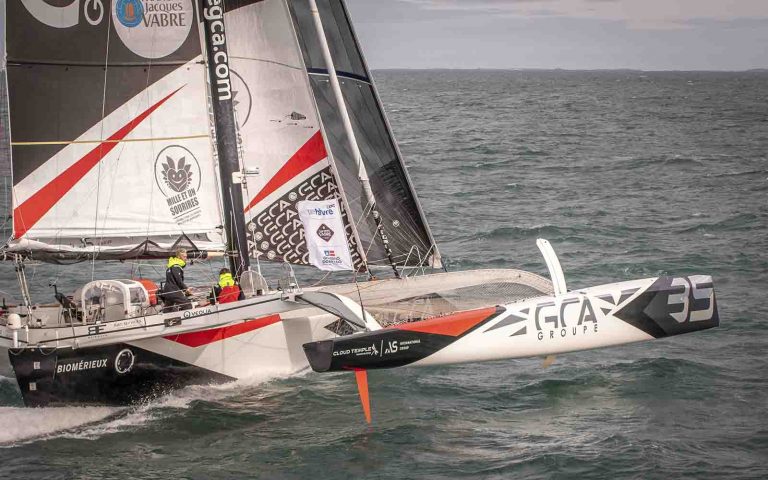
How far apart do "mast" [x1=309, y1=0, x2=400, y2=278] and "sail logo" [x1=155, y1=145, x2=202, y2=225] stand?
253 cm

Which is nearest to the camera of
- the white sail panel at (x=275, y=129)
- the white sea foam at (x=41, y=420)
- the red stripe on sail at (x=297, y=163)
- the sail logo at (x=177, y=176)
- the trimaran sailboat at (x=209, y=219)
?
the white sea foam at (x=41, y=420)

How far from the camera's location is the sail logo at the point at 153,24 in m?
16.5

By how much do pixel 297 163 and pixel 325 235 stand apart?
7.86 ft

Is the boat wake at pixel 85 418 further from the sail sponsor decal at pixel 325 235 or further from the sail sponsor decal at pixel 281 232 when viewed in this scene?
the sail sponsor decal at pixel 325 235

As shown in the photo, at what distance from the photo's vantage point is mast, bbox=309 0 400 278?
704 inches

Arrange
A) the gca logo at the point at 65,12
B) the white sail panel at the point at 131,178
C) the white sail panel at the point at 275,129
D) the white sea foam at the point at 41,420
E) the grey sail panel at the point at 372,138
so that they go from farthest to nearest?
1. the grey sail panel at the point at 372,138
2. the white sail panel at the point at 275,129
3. the white sail panel at the point at 131,178
4. the gca logo at the point at 65,12
5. the white sea foam at the point at 41,420

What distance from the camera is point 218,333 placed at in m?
16.5

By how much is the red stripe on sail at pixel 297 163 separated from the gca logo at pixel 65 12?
3.57 metres

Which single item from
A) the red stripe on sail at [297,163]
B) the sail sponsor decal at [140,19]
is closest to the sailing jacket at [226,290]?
the red stripe on sail at [297,163]

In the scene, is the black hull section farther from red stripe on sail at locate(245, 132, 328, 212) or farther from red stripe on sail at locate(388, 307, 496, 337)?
red stripe on sail at locate(388, 307, 496, 337)

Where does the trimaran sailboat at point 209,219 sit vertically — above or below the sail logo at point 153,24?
below

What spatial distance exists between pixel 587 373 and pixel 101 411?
7.44 m

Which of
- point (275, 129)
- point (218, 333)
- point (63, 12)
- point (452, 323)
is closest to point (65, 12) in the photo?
point (63, 12)

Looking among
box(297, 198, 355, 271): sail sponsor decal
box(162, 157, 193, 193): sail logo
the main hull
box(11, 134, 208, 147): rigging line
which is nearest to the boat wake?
the main hull
